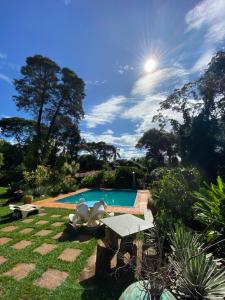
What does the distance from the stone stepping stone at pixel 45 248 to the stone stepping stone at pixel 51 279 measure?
3.16 feet

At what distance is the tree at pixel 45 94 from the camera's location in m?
19.1

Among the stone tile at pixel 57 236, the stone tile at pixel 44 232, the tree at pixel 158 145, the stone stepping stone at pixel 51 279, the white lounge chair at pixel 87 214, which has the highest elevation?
the tree at pixel 158 145

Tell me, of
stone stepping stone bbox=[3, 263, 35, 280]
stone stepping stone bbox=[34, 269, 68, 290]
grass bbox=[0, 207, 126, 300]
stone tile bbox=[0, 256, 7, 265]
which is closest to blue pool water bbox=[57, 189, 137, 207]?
grass bbox=[0, 207, 126, 300]

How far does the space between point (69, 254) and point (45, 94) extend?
17.4 meters

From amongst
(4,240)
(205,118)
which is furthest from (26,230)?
(205,118)

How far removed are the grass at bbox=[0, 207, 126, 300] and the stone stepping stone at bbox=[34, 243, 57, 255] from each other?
12 centimetres

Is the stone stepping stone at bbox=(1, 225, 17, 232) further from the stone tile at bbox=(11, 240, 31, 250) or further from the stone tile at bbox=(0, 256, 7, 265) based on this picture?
the stone tile at bbox=(0, 256, 7, 265)

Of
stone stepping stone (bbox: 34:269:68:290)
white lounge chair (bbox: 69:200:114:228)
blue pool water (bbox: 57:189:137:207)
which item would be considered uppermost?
white lounge chair (bbox: 69:200:114:228)

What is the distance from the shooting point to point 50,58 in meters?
19.3

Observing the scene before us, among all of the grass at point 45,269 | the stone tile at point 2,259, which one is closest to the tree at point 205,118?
the grass at point 45,269

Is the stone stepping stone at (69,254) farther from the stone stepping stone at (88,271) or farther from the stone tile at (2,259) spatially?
the stone tile at (2,259)

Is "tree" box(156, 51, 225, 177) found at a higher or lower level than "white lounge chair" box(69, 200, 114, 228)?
higher

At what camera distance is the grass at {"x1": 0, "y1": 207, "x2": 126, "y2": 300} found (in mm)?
3282

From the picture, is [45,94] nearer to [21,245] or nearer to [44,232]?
[44,232]
